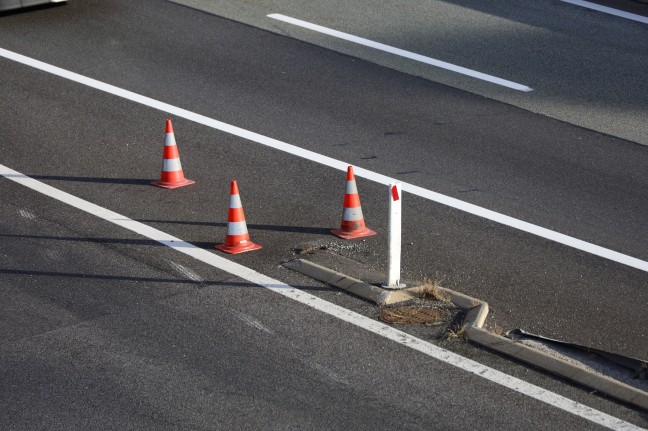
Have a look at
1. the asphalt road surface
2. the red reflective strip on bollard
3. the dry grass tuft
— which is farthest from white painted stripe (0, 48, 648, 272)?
the dry grass tuft

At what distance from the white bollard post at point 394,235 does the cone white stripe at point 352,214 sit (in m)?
1.21

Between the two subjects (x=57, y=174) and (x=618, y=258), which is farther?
(x=57, y=174)

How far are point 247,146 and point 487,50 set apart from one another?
5.11 metres

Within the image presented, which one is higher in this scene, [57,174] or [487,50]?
[487,50]

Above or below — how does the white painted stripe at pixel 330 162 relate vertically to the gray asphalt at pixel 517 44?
below

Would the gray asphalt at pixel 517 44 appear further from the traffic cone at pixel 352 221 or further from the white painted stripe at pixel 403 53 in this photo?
the traffic cone at pixel 352 221

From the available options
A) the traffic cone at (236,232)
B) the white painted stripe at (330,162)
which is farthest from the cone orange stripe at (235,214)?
the white painted stripe at (330,162)

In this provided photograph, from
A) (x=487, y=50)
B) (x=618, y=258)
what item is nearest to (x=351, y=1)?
(x=487, y=50)

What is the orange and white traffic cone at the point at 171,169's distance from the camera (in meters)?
11.1

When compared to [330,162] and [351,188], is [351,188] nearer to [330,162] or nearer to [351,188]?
[351,188]

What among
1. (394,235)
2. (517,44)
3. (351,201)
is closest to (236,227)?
(351,201)

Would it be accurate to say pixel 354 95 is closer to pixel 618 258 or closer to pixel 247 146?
pixel 247 146

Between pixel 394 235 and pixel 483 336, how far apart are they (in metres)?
1.23

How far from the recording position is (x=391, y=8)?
17.8 m
